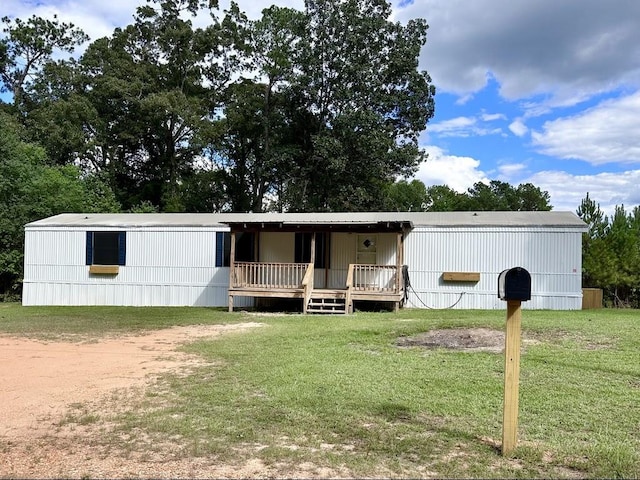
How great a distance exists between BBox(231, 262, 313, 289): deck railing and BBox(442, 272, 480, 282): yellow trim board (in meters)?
4.07

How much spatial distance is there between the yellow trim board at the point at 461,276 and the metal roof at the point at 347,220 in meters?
1.38

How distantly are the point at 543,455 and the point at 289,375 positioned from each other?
3.18 meters

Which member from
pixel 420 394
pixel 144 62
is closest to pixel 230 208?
pixel 144 62

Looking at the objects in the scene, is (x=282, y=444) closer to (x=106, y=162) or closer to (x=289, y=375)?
(x=289, y=375)

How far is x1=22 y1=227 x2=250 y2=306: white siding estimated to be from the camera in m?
16.0

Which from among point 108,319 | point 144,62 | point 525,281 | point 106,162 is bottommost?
point 108,319

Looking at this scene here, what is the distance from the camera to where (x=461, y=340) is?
852 centimetres

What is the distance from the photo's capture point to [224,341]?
8953 mm

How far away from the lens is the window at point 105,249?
16469 millimetres

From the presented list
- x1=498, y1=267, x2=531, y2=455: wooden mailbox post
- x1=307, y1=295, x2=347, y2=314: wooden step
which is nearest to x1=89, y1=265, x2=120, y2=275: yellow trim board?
x1=307, y1=295, x2=347, y2=314: wooden step

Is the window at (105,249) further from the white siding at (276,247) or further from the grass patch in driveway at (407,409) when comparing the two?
the grass patch in driveway at (407,409)

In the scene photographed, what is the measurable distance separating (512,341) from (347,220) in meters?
12.6

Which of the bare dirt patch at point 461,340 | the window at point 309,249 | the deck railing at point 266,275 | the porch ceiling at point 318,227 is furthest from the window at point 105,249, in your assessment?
the bare dirt patch at point 461,340

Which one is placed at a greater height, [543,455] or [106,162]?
[106,162]
